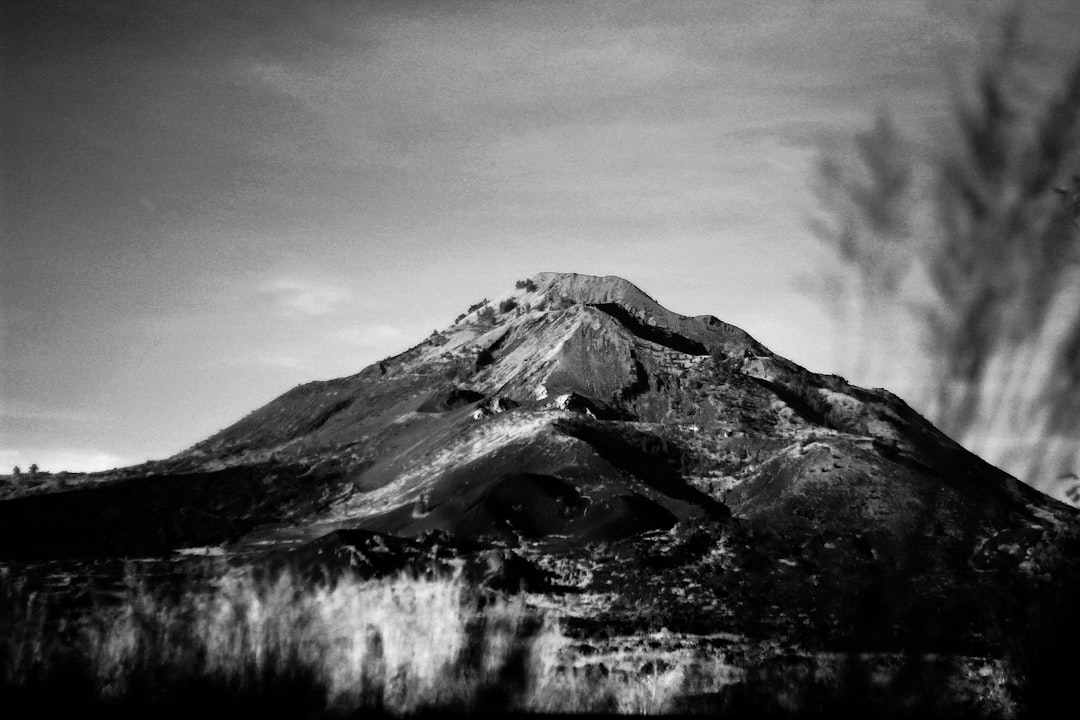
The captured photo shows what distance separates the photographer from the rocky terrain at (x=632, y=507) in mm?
87750

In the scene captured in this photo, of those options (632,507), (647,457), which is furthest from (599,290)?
(632,507)

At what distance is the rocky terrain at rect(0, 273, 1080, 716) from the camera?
87.8 meters

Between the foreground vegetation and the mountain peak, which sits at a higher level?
the mountain peak

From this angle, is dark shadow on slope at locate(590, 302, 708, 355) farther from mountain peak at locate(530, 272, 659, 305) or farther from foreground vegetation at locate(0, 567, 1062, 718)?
foreground vegetation at locate(0, 567, 1062, 718)

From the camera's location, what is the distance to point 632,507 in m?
116

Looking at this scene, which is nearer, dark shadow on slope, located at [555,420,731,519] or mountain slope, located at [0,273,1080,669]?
mountain slope, located at [0,273,1080,669]

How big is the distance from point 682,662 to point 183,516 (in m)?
68.9

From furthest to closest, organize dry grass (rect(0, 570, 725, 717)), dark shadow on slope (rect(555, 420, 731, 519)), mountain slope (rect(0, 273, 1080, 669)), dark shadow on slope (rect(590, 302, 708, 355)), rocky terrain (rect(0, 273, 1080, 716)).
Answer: dark shadow on slope (rect(590, 302, 708, 355)), dark shadow on slope (rect(555, 420, 731, 519)), mountain slope (rect(0, 273, 1080, 669)), rocky terrain (rect(0, 273, 1080, 716)), dry grass (rect(0, 570, 725, 717))

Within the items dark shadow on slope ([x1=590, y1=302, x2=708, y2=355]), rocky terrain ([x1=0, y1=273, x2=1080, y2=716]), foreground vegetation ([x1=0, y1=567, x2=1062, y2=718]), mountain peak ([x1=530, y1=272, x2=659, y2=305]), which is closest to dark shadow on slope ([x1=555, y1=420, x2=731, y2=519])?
rocky terrain ([x1=0, y1=273, x2=1080, y2=716])

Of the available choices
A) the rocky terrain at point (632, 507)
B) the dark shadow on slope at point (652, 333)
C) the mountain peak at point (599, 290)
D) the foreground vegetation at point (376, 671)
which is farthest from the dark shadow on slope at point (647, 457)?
the mountain peak at point (599, 290)

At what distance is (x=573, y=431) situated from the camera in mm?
132000

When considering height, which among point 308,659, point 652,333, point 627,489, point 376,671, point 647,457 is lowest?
point 376,671

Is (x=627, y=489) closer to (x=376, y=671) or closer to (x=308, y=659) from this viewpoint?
(x=376, y=671)

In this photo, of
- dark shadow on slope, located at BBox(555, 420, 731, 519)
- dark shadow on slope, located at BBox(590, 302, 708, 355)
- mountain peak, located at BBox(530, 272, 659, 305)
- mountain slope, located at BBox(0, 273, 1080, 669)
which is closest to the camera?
mountain slope, located at BBox(0, 273, 1080, 669)
